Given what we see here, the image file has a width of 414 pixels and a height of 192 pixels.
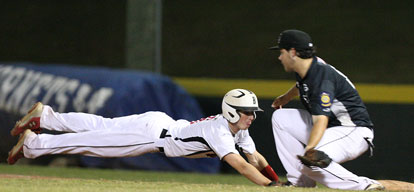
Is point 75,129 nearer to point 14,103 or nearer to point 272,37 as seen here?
point 14,103

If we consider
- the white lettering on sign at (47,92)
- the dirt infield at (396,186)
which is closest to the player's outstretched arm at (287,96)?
the dirt infield at (396,186)

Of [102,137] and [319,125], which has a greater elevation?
[319,125]

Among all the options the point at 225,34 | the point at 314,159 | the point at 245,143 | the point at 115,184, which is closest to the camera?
the point at 314,159

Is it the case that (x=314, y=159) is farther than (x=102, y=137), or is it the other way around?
(x=102, y=137)

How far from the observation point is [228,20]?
67.3ft

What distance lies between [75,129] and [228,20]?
13.5 m

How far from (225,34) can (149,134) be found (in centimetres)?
1306

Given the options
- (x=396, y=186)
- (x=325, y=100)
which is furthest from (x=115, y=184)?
(x=396, y=186)

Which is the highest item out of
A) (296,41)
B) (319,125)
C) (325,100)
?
(296,41)

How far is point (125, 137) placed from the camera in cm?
714

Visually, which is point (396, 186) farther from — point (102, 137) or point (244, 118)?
point (102, 137)

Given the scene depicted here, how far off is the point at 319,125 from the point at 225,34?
14012 millimetres

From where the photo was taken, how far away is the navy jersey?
19.9ft

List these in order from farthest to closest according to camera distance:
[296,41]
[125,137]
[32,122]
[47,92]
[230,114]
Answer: [47,92], [32,122], [125,137], [230,114], [296,41]
